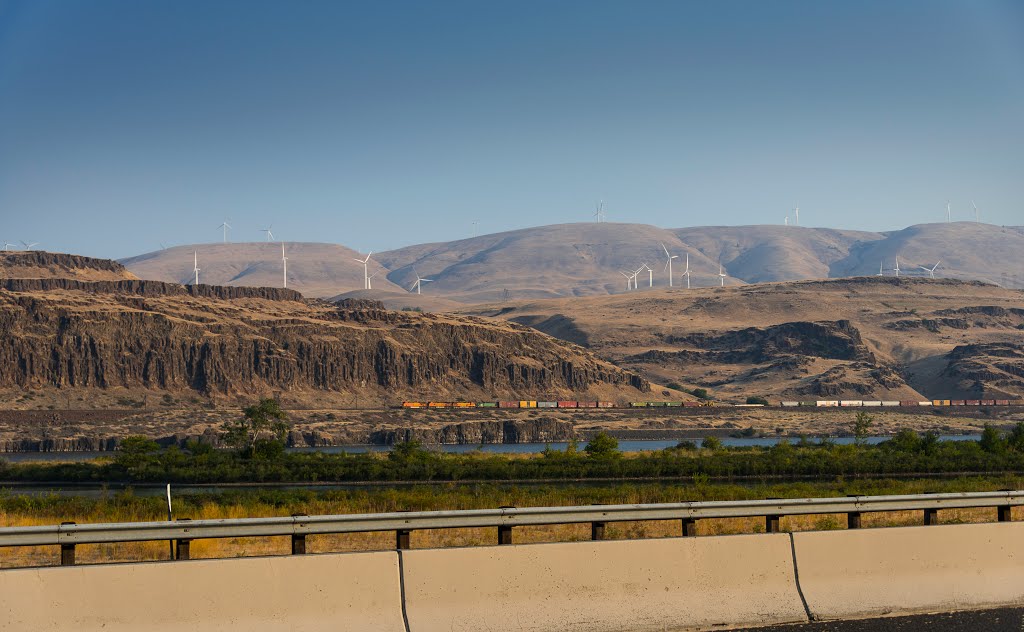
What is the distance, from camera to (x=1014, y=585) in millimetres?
22672

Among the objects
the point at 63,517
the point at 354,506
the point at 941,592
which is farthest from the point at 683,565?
the point at 63,517

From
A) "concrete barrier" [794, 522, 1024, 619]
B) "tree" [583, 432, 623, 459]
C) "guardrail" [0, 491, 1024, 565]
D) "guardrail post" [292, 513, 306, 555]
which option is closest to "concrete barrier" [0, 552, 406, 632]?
"guardrail" [0, 491, 1024, 565]

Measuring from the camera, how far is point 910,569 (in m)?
22.2

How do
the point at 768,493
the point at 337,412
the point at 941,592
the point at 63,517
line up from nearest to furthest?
the point at 941,592 → the point at 63,517 → the point at 768,493 → the point at 337,412

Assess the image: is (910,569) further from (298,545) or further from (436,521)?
(298,545)

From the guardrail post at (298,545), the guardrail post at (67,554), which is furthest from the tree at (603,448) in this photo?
the guardrail post at (67,554)

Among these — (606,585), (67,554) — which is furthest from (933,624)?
(67,554)

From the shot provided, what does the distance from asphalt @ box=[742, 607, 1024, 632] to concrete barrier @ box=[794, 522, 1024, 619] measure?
1.06ft

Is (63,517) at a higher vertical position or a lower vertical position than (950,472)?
higher

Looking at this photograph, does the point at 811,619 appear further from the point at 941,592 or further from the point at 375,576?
the point at 375,576

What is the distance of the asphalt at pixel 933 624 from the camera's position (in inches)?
802

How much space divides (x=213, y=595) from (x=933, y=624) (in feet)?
40.0

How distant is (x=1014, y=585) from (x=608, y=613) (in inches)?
329

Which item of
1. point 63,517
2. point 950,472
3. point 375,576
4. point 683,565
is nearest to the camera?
point 375,576
